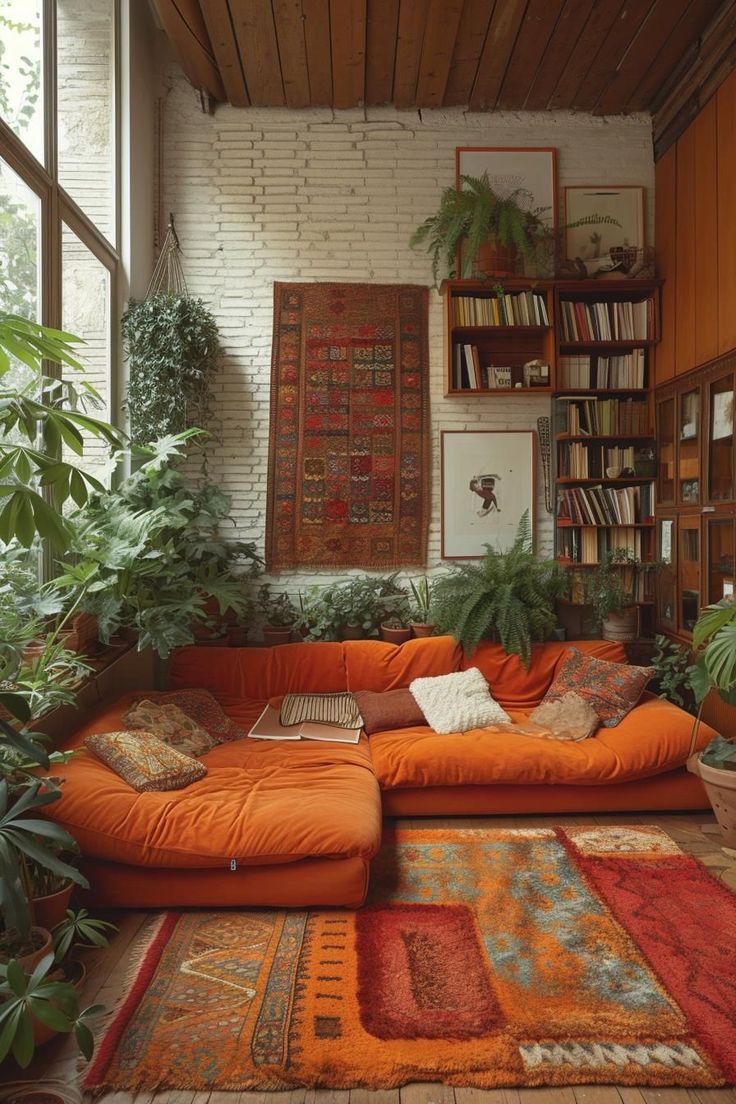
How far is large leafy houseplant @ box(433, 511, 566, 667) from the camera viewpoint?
4.35 metres

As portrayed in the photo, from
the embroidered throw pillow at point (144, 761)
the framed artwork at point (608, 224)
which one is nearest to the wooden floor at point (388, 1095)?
the embroidered throw pillow at point (144, 761)

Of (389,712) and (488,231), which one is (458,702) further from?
(488,231)

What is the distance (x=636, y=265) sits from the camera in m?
4.90

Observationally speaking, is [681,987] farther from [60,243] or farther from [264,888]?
[60,243]

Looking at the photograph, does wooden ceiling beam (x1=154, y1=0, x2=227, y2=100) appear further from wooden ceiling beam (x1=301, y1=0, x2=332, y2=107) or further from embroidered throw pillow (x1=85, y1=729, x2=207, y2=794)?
embroidered throw pillow (x1=85, y1=729, x2=207, y2=794)

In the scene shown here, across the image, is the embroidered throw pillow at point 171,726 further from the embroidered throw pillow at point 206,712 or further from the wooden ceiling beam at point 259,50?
the wooden ceiling beam at point 259,50

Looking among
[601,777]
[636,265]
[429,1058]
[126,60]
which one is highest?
[126,60]

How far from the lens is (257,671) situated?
4.48m

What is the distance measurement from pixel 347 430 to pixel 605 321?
1844 millimetres

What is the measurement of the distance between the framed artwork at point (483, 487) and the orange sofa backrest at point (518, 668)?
86 cm

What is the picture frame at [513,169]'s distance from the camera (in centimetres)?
511

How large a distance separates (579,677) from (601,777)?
78 centimetres

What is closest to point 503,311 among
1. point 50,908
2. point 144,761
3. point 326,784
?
point 326,784

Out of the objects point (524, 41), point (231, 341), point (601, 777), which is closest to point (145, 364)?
point (231, 341)
